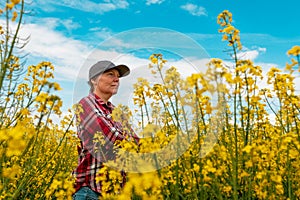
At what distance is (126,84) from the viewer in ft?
11.9

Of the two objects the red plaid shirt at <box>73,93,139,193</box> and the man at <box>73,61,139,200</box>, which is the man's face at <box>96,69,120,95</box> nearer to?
the man at <box>73,61,139,200</box>

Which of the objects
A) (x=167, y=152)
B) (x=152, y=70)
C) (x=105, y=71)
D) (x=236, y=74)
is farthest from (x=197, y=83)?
(x=105, y=71)

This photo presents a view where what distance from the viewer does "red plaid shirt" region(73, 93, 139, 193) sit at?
327 centimetres

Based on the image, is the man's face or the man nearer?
the man

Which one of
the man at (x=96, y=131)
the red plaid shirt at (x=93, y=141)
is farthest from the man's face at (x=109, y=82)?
the red plaid shirt at (x=93, y=141)

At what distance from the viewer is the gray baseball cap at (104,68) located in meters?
3.63

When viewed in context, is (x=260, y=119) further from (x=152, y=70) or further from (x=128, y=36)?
(x=128, y=36)

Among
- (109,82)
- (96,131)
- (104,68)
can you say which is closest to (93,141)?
(96,131)

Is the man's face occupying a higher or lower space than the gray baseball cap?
lower

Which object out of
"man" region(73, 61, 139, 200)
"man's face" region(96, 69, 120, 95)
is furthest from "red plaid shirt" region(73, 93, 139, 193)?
"man's face" region(96, 69, 120, 95)

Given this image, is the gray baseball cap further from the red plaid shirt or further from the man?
the red plaid shirt

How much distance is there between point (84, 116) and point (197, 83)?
1.68m

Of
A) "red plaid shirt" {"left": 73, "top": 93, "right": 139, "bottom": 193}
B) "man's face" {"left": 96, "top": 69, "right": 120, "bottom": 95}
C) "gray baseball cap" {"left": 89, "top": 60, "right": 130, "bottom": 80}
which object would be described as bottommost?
"red plaid shirt" {"left": 73, "top": 93, "right": 139, "bottom": 193}

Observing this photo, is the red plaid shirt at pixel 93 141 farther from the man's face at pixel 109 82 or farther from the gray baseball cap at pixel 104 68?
the gray baseball cap at pixel 104 68
